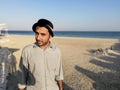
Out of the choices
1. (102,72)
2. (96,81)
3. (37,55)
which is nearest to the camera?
(37,55)

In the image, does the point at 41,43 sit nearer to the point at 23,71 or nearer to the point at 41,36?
the point at 41,36

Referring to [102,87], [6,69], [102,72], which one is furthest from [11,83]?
[102,72]

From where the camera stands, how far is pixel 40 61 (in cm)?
319

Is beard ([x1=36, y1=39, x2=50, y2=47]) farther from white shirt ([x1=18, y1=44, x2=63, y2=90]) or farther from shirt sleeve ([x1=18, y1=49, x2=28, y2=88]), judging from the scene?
shirt sleeve ([x1=18, y1=49, x2=28, y2=88])

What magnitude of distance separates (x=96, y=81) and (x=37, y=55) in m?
7.96

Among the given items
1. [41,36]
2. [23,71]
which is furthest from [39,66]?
[41,36]

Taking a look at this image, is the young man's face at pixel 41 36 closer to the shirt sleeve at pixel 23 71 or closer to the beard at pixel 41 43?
the beard at pixel 41 43

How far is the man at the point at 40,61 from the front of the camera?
3178 mm

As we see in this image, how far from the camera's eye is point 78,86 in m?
9.98

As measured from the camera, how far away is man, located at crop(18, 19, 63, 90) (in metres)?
3.18

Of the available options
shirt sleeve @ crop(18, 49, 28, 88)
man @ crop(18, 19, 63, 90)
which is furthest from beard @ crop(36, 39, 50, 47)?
shirt sleeve @ crop(18, 49, 28, 88)

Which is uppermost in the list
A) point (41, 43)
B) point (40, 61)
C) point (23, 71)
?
point (41, 43)

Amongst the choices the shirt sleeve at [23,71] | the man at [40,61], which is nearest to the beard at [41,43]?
the man at [40,61]

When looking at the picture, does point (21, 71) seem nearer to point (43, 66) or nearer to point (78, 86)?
point (43, 66)
